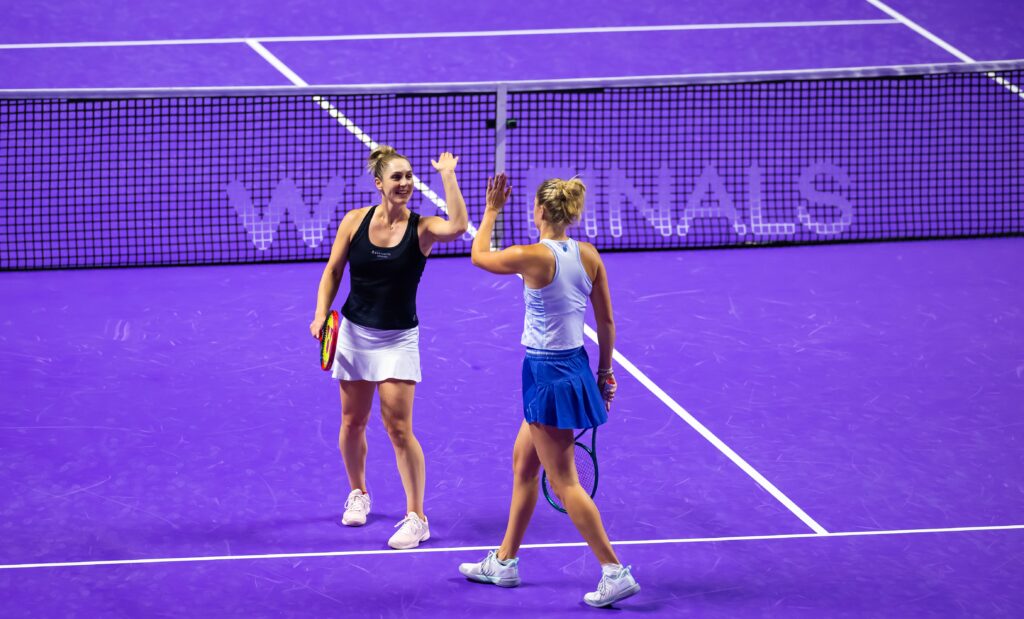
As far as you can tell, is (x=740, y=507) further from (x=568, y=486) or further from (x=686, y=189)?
(x=686, y=189)

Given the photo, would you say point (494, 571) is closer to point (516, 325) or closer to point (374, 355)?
point (374, 355)

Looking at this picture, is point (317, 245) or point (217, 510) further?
point (317, 245)

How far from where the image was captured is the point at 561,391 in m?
6.11

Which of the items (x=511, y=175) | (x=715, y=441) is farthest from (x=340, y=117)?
(x=715, y=441)

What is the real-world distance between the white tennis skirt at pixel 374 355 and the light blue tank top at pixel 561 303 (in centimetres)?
86

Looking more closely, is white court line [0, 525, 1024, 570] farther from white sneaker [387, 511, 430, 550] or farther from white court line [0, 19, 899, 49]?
white court line [0, 19, 899, 49]

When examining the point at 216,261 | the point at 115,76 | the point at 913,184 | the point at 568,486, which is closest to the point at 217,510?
the point at 568,486

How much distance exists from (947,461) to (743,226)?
16.3 feet

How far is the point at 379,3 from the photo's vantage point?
18.2 meters

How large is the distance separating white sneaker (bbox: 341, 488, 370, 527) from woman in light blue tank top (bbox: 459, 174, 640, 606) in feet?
4.13

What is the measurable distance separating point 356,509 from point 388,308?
1.10 metres

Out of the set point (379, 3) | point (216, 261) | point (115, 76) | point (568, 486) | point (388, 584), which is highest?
point (379, 3)

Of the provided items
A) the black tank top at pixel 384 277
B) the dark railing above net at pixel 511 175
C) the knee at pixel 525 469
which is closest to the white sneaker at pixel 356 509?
the black tank top at pixel 384 277

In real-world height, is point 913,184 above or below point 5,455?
above
